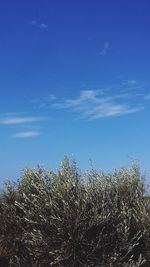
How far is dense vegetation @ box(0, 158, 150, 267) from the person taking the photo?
15695 millimetres

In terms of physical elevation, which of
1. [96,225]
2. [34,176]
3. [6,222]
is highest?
[34,176]

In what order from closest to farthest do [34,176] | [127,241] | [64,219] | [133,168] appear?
[64,219] → [127,241] → [34,176] → [133,168]

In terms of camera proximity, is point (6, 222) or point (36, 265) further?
point (6, 222)

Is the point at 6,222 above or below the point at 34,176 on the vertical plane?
below

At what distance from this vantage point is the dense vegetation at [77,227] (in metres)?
15.7

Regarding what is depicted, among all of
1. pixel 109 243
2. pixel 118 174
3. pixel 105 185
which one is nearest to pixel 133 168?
pixel 118 174

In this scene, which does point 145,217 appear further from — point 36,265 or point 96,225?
point 36,265

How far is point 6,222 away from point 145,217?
5.48 meters

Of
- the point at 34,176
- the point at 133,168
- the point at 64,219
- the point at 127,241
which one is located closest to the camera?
the point at 64,219

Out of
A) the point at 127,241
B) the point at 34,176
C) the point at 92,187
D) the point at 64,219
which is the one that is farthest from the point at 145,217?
the point at 34,176

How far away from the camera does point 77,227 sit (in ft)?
51.3

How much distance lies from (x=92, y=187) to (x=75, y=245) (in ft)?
7.57

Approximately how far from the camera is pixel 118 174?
19.9m

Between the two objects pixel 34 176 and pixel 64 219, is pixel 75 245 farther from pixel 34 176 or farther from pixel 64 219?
pixel 34 176
